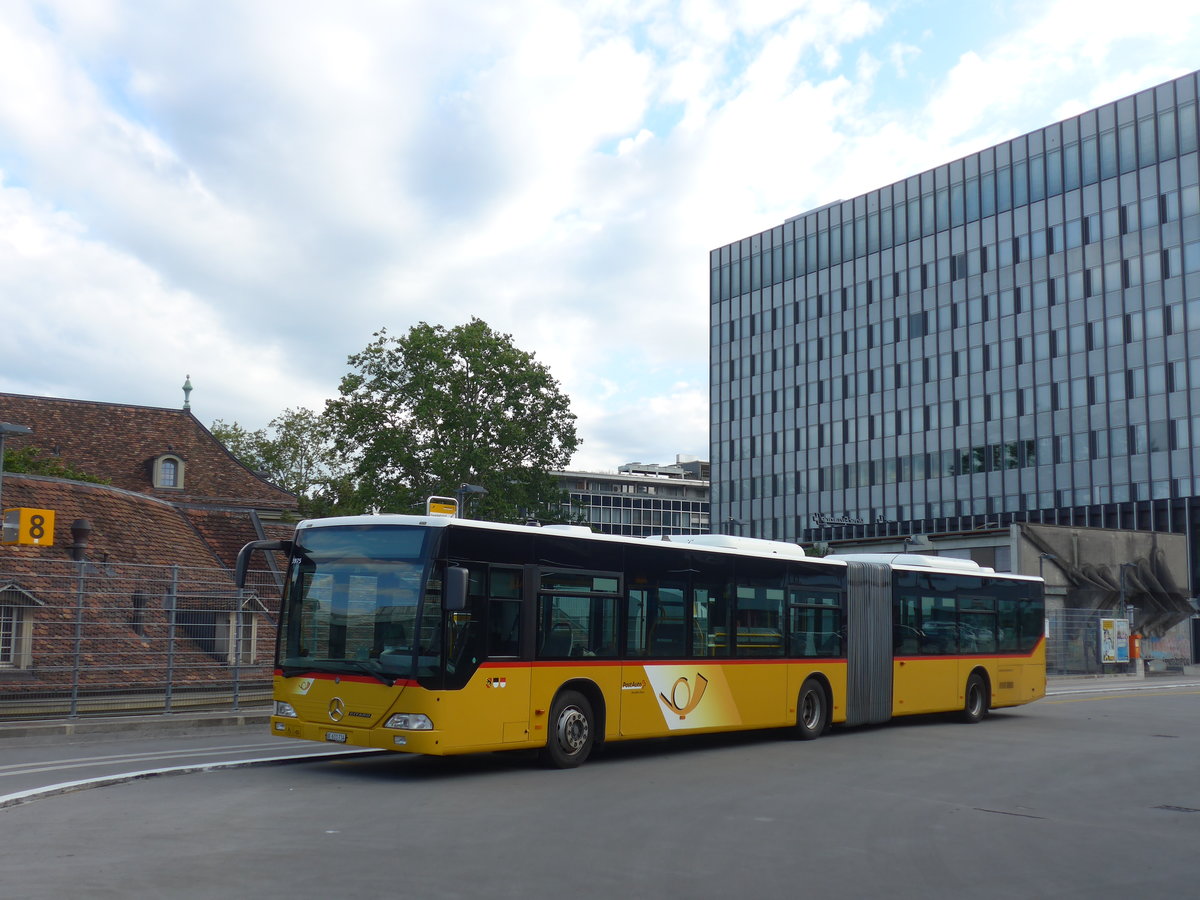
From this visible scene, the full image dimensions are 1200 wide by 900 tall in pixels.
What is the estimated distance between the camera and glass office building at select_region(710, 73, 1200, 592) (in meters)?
72.1

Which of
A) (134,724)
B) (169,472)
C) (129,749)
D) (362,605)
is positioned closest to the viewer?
(362,605)

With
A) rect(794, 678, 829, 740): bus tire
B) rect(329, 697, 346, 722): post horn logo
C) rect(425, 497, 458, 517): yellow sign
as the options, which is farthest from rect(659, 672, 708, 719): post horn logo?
rect(329, 697, 346, 722): post horn logo

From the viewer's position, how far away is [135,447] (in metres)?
59.6

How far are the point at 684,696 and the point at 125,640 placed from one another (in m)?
9.32

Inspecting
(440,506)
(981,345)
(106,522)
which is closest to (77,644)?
(440,506)

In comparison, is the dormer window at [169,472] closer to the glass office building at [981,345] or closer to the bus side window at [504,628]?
the glass office building at [981,345]

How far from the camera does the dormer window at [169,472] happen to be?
192 feet

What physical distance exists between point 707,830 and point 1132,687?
34.0 meters

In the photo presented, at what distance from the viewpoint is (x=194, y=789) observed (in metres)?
12.4

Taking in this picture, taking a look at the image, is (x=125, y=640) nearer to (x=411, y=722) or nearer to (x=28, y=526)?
(x=28, y=526)

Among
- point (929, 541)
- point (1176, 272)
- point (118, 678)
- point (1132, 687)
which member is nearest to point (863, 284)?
point (1176, 272)

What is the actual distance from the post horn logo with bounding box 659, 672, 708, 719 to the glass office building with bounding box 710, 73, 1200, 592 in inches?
2375

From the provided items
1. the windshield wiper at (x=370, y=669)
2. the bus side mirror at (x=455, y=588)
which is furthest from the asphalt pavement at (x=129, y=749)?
the bus side mirror at (x=455, y=588)

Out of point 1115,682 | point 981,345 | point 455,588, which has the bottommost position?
point 1115,682
